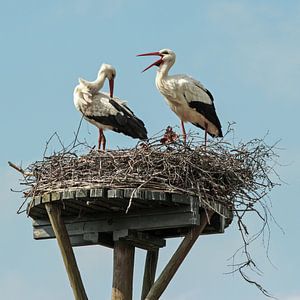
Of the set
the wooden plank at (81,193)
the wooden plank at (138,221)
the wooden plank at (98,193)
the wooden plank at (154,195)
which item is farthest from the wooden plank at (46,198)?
the wooden plank at (154,195)

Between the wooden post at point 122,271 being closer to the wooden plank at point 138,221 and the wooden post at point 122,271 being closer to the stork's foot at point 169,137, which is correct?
the wooden plank at point 138,221

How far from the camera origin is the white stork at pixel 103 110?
36.4ft

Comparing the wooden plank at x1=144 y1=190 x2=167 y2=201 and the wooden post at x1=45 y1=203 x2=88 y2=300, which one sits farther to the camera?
the wooden post at x1=45 y1=203 x2=88 y2=300

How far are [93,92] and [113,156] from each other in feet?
8.45

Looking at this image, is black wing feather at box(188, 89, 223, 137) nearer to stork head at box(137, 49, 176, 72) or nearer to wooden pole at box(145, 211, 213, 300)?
stork head at box(137, 49, 176, 72)

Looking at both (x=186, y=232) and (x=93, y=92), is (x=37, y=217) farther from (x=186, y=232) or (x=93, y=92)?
(x=93, y=92)

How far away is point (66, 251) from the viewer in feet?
30.8

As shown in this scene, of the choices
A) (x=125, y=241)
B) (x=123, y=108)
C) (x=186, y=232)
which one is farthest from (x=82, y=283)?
(x=123, y=108)

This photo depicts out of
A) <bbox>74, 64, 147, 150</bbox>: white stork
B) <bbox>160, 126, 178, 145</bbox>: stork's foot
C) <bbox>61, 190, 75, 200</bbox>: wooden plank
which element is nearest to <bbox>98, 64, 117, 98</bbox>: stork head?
<bbox>74, 64, 147, 150</bbox>: white stork

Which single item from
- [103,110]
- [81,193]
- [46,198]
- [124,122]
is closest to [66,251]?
[46,198]

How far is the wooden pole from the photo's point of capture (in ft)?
30.1

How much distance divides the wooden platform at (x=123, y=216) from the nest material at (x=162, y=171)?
0.32 feet

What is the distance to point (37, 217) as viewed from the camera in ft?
33.0

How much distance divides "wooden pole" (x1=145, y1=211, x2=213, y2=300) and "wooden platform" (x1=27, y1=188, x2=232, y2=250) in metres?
0.09
